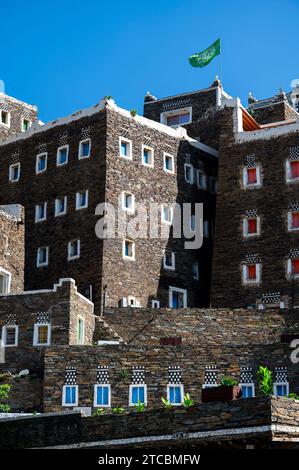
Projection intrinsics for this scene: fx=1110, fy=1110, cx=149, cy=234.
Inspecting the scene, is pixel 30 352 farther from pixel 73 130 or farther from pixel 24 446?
pixel 24 446

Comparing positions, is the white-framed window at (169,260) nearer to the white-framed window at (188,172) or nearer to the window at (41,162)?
the white-framed window at (188,172)

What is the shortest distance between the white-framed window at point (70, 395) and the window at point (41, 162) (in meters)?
21.7

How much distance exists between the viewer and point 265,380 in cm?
4719

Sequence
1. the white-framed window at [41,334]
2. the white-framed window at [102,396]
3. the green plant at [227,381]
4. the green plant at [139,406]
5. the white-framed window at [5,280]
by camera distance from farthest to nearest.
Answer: the white-framed window at [5,280]
the white-framed window at [41,334]
the white-framed window at [102,396]
the green plant at [227,381]
the green plant at [139,406]

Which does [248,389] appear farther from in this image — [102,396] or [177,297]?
[177,297]

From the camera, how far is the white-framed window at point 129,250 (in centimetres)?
6278

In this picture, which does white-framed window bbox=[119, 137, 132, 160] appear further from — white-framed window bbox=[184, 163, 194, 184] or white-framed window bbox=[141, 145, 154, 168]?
white-framed window bbox=[184, 163, 194, 184]

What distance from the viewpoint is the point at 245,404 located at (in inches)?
1119

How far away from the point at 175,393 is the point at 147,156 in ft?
71.4

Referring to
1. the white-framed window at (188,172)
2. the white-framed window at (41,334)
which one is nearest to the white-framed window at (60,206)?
the white-framed window at (188,172)

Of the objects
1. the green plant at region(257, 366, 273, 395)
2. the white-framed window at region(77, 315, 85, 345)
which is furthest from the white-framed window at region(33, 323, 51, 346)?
the green plant at region(257, 366, 273, 395)

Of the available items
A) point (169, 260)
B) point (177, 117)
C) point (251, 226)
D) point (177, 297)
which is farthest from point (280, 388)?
point (177, 117)

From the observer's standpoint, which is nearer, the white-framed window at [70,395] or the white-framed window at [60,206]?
the white-framed window at [70,395]
